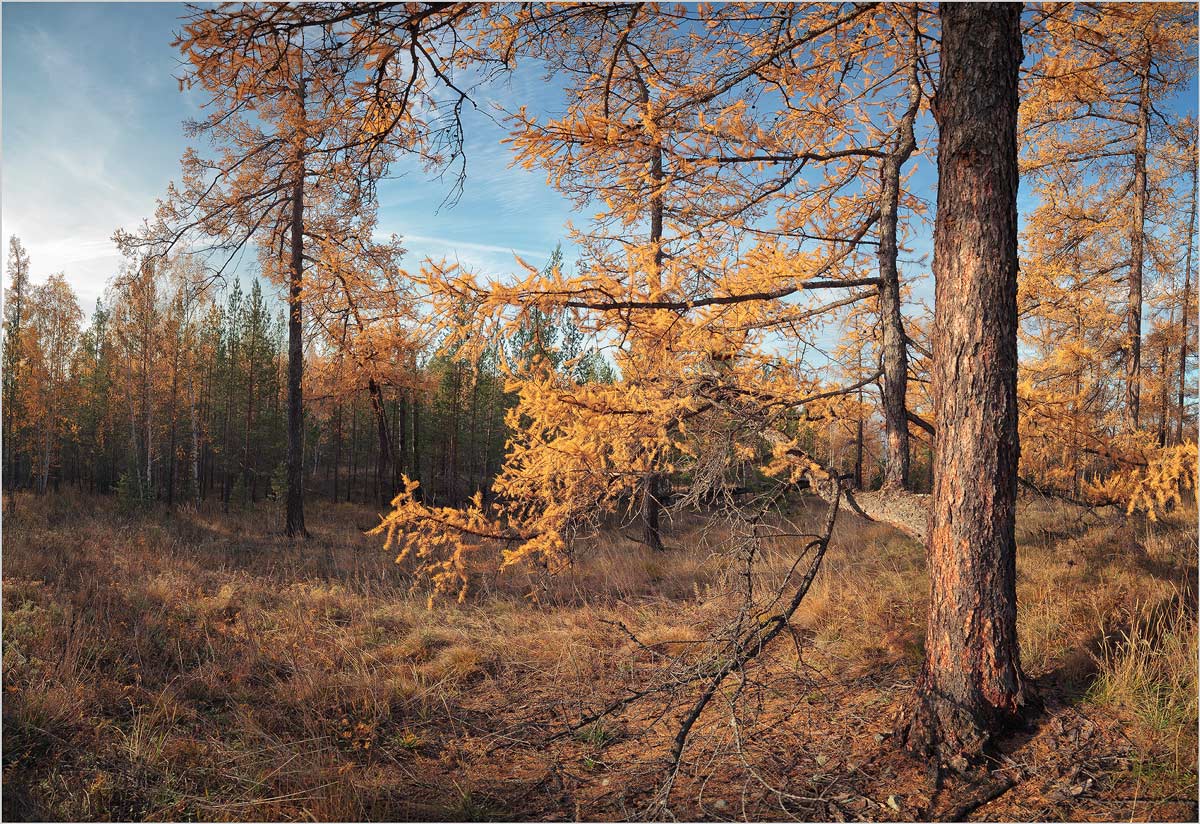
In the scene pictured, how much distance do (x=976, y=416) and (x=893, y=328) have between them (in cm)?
126

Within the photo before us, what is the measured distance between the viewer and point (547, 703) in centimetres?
490

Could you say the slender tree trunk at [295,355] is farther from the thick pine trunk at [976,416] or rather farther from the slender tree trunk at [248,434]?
the thick pine trunk at [976,416]

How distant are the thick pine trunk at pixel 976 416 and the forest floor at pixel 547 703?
0.31 meters

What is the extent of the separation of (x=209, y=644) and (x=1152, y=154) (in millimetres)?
16998

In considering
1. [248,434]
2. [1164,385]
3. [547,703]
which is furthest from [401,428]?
[1164,385]

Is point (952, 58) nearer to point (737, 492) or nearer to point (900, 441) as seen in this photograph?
point (900, 441)

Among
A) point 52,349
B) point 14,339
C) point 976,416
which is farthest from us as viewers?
point 52,349

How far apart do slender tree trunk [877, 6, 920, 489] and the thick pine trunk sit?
88cm

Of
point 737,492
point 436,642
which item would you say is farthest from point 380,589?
point 737,492

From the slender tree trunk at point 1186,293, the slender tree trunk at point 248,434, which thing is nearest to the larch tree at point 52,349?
the slender tree trunk at point 248,434

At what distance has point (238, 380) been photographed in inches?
1187

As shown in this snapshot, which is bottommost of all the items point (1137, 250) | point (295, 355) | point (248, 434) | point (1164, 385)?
point (248, 434)

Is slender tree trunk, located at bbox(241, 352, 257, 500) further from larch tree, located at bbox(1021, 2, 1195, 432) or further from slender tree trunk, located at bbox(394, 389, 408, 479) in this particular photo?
larch tree, located at bbox(1021, 2, 1195, 432)

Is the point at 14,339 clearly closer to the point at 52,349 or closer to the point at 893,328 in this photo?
the point at 52,349
